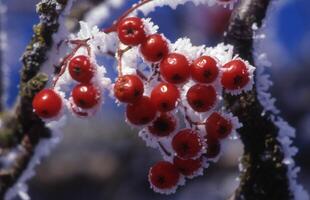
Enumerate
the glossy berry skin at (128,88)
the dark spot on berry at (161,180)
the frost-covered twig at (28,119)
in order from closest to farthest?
1. the glossy berry skin at (128,88)
2. the dark spot on berry at (161,180)
3. the frost-covered twig at (28,119)

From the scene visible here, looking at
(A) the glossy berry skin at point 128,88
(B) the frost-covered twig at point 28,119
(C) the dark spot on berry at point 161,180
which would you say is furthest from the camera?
(B) the frost-covered twig at point 28,119

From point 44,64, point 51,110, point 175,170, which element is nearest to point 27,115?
point 44,64

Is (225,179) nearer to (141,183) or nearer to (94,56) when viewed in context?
(141,183)

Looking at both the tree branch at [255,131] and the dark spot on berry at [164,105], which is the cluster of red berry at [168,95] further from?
the tree branch at [255,131]

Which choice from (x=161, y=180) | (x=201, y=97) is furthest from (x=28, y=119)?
(x=201, y=97)

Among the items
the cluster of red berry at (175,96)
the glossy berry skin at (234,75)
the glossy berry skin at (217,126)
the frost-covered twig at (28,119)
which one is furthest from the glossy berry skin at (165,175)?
the frost-covered twig at (28,119)
